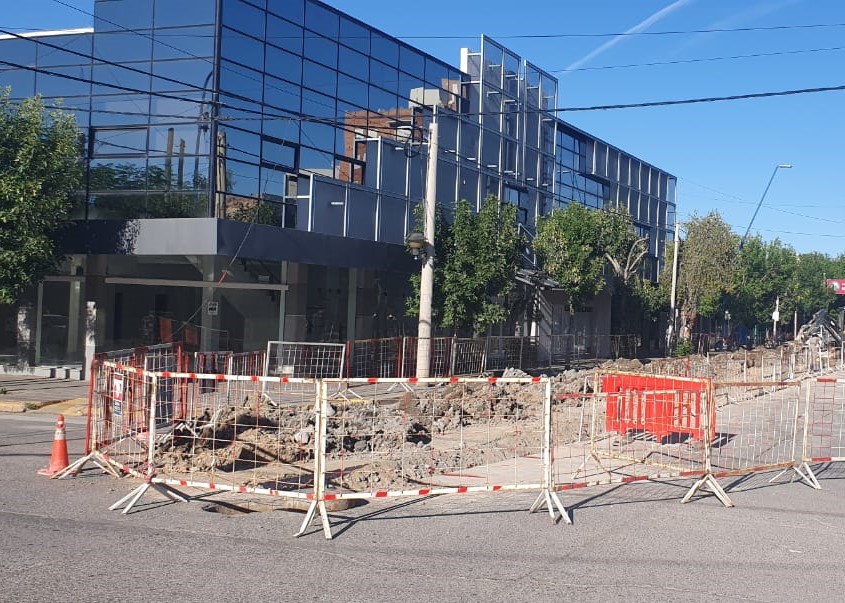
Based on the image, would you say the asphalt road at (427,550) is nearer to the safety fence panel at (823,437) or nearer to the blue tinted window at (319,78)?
the safety fence panel at (823,437)

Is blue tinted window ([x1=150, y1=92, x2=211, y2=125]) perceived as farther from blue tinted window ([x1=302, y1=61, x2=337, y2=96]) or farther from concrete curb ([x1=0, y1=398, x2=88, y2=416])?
concrete curb ([x1=0, y1=398, x2=88, y2=416])

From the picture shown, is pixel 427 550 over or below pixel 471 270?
below

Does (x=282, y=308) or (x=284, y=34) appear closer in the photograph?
(x=284, y=34)

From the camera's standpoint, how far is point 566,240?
3416 cm

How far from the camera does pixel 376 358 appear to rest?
79.4 feet

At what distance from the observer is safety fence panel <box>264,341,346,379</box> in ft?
72.1

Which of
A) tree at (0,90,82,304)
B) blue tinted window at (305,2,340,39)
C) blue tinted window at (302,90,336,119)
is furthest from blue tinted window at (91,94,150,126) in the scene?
blue tinted window at (305,2,340,39)

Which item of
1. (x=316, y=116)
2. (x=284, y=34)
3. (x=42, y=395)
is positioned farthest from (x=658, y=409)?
(x=284, y=34)

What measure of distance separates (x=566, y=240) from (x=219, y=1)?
16974 mm

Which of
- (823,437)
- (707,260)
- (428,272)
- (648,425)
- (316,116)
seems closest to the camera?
(648,425)

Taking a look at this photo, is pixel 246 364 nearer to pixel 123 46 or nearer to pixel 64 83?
pixel 123 46

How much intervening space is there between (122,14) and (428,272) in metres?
10.4

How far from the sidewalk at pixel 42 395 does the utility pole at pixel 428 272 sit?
320 inches

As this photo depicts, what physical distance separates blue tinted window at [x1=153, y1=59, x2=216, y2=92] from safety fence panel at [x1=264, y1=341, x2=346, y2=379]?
22.3 ft
